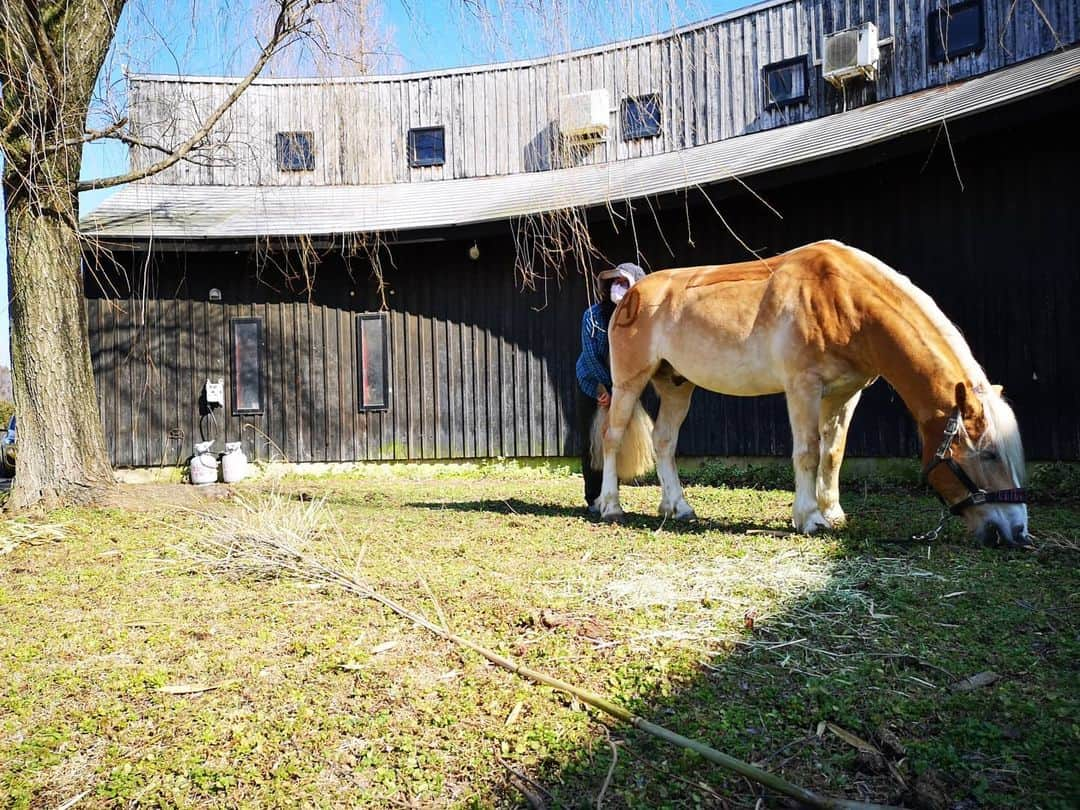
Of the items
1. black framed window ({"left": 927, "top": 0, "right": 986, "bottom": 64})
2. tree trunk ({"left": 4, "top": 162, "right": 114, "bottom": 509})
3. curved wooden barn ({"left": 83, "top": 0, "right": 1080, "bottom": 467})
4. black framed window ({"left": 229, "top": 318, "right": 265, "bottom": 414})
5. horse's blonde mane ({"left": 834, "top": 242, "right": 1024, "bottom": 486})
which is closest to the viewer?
horse's blonde mane ({"left": 834, "top": 242, "right": 1024, "bottom": 486})

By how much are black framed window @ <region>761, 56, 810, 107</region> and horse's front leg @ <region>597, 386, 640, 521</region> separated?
7912 millimetres

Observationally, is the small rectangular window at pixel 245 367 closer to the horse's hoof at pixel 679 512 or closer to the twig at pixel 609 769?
the horse's hoof at pixel 679 512

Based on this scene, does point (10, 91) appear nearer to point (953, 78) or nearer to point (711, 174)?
point (711, 174)

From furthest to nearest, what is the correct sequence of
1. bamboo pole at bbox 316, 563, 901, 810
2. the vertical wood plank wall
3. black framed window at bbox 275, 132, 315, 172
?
black framed window at bbox 275, 132, 315, 172 → the vertical wood plank wall → bamboo pole at bbox 316, 563, 901, 810

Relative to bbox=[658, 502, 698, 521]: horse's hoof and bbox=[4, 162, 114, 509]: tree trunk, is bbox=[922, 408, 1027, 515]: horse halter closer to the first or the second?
bbox=[658, 502, 698, 521]: horse's hoof

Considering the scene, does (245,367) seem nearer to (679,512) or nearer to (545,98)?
(545,98)

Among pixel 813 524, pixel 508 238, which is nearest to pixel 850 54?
pixel 508 238

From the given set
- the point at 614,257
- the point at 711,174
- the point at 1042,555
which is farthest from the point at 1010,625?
the point at 614,257

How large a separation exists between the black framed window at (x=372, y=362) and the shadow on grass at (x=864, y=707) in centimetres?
885

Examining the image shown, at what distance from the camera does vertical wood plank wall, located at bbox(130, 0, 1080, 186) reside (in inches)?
394

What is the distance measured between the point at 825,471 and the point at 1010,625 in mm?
2214

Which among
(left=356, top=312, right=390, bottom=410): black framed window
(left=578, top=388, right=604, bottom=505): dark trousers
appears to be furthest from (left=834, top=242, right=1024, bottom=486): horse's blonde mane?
(left=356, top=312, right=390, bottom=410): black framed window

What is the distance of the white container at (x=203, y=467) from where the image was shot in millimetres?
10859

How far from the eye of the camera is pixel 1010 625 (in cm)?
295
